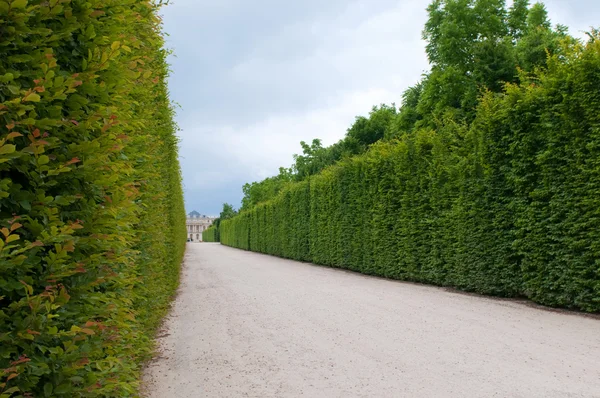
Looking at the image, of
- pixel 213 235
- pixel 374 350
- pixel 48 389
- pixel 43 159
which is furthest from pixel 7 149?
pixel 213 235

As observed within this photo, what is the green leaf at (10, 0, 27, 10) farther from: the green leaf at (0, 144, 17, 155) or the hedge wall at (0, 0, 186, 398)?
the green leaf at (0, 144, 17, 155)

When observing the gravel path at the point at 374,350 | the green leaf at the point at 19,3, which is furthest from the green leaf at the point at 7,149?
the gravel path at the point at 374,350

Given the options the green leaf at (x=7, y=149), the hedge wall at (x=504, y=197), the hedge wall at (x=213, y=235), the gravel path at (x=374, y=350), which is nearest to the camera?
the green leaf at (x=7, y=149)

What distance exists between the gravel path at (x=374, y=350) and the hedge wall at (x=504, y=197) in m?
1.05

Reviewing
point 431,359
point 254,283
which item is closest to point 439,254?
point 254,283

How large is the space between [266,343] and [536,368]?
3.25 m

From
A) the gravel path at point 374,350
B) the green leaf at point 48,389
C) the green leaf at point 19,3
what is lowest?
the gravel path at point 374,350

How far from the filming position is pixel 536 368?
4.71m

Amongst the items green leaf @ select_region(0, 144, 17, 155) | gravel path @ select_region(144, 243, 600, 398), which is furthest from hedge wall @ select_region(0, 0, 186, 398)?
gravel path @ select_region(144, 243, 600, 398)

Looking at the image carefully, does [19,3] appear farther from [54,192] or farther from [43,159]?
[54,192]

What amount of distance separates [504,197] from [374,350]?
20.1 feet

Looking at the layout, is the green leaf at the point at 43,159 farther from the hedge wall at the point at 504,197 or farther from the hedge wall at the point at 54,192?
the hedge wall at the point at 504,197

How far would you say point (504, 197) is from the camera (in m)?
9.92

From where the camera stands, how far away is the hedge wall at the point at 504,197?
8102mm
